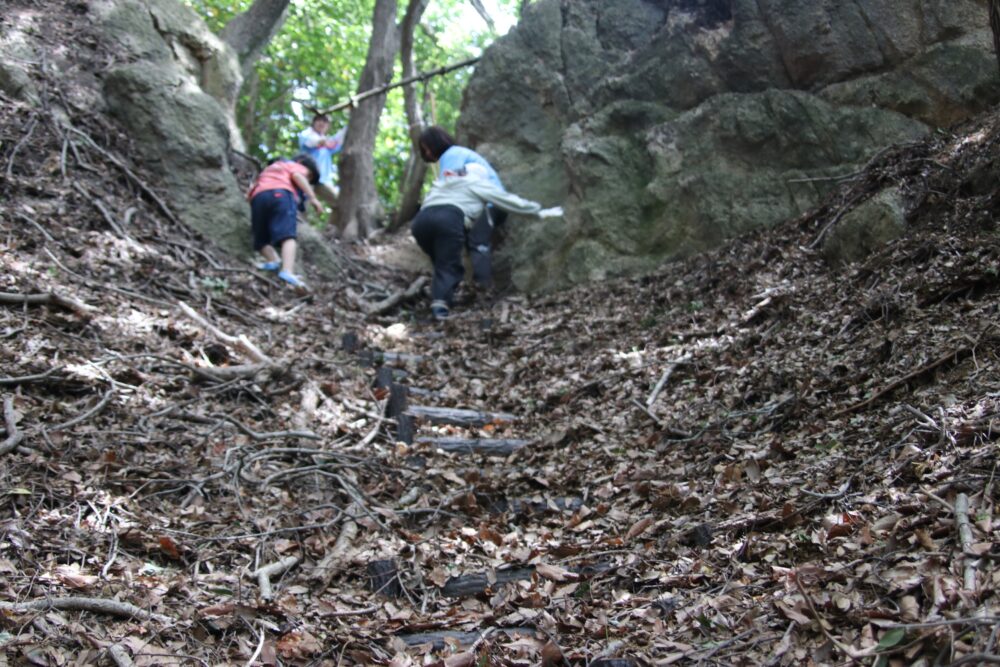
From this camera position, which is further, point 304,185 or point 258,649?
point 304,185

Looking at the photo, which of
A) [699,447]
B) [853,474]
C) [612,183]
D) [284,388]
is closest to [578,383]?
[699,447]

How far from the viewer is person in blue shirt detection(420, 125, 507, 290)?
373 inches

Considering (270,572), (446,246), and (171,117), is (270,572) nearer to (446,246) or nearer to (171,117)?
(446,246)

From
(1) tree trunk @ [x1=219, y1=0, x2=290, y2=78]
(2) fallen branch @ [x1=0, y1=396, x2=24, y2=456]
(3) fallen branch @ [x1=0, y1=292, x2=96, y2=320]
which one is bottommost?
(2) fallen branch @ [x1=0, y1=396, x2=24, y2=456]

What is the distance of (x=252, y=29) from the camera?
451 inches

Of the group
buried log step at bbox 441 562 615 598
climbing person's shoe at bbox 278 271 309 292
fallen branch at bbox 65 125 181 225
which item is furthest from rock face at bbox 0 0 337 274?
buried log step at bbox 441 562 615 598

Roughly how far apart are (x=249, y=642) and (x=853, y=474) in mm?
2524

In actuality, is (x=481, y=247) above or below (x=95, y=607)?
above

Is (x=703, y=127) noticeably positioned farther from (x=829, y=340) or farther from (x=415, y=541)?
(x=415, y=541)

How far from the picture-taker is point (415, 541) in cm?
421

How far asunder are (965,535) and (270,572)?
2.78 meters

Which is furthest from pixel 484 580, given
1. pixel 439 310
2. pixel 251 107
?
pixel 251 107

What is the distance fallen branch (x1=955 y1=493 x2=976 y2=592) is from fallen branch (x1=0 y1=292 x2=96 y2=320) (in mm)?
5259

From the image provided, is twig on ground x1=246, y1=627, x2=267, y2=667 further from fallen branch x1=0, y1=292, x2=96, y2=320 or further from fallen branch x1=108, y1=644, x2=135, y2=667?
fallen branch x1=0, y1=292, x2=96, y2=320
